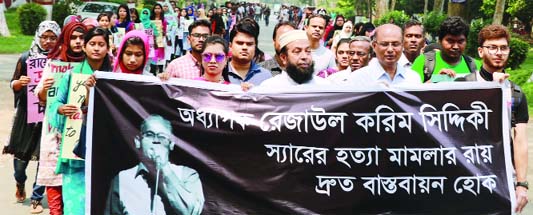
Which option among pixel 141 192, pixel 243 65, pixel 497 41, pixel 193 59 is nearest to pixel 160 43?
pixel 193 59

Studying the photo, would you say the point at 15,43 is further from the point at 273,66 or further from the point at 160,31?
the point at 273,66

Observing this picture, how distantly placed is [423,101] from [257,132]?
96 centimetres

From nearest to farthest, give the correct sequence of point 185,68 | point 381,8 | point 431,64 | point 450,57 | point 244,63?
1. point 450,57
2. point 431,64
3. point 244,63
4. point 185,68
5. point 381,8

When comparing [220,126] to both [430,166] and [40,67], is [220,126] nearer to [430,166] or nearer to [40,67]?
[430,166]

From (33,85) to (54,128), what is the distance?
1.07m

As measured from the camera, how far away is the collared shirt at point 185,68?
633cm

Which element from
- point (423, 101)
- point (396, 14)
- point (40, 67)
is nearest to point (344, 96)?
point (423, 101)

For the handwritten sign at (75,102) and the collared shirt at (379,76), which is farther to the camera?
the handwritten sign at (75,102)

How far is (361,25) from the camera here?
12.7 metres

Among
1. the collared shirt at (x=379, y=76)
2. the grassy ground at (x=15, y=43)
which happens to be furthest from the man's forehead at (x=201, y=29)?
the grassy ground at (x=15, y=43)

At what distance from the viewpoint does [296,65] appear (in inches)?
200

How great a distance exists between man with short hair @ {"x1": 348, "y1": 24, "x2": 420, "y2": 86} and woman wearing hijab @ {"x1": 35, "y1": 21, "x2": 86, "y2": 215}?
2077 millimetres

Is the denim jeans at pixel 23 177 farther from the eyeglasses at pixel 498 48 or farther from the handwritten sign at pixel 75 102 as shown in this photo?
the eyeglasses at pixel 498 48

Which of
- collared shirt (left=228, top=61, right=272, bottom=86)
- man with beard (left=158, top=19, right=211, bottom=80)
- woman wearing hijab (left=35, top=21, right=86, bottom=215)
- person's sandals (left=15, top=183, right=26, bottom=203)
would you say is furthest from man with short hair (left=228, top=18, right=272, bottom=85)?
person's sandals (left=15, top=183, right=26, bottom=203)
